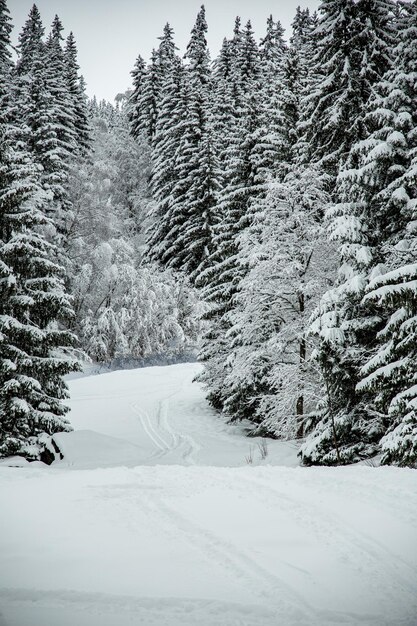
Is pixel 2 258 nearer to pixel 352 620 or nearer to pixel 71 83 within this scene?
pixel 352 620

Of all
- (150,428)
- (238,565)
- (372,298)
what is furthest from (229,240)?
(238,565)

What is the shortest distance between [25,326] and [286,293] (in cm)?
818

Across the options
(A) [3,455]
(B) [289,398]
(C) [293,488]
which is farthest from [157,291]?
(C) [293,488]

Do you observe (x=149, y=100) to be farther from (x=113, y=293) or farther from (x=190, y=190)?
(x=113, y=293)

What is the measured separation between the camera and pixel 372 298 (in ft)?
24.3

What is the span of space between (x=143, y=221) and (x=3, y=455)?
30.9 meters

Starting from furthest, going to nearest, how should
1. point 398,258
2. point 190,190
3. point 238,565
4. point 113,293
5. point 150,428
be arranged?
point 190,190 → point 113,293 → point 150,428 → point 398,258 → point 238,565

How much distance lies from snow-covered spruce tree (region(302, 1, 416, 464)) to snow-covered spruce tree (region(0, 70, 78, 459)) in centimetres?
654

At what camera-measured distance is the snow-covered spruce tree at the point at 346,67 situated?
1297 cm

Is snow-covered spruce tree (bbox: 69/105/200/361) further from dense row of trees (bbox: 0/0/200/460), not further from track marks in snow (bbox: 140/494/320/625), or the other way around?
track marks in snow (bbox: 140/494/320/625)

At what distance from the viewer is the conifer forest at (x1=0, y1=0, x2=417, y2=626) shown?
315cm

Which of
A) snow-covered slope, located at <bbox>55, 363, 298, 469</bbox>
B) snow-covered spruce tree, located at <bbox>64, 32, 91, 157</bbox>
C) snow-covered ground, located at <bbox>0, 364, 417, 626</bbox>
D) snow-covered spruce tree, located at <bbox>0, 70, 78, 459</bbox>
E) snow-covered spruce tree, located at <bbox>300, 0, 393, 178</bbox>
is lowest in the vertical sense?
snow-covered slope, located at <bbox>55, 363, 298, 469</bbox>

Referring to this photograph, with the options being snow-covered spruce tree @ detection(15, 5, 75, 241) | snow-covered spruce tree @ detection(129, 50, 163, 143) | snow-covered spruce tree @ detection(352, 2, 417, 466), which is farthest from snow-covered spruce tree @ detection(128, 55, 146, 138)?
snow-covered spruce tree @ detection(352, 2, 417, 466)

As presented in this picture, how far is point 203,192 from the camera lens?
30438mm
